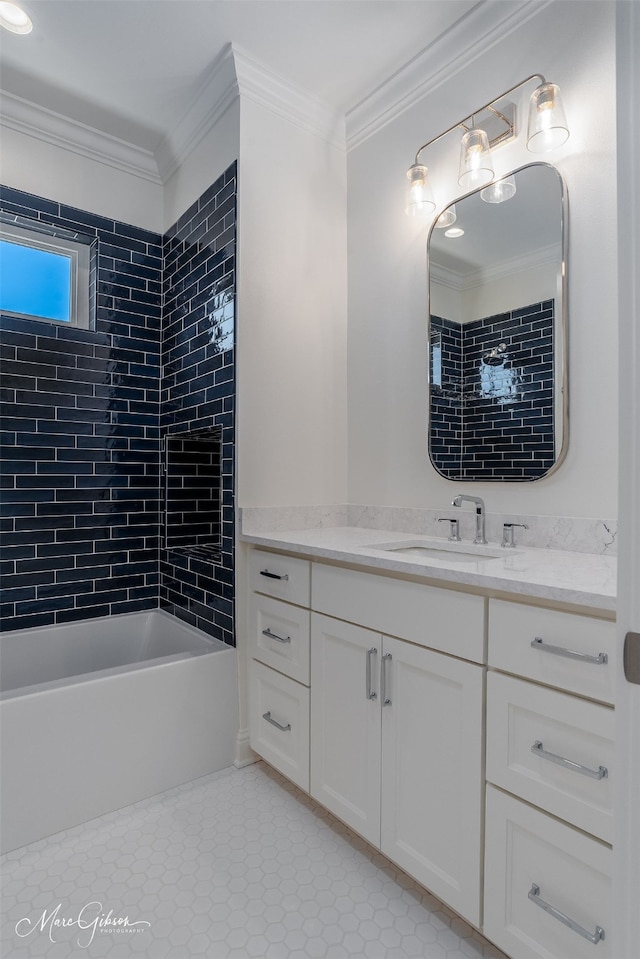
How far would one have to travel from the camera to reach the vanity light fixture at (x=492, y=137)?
160 cm

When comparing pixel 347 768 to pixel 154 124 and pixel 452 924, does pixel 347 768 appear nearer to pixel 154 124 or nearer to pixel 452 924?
pixel 452 924

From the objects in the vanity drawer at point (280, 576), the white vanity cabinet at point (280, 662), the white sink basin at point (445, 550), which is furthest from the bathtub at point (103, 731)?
the white sink basin at point (445, 550)

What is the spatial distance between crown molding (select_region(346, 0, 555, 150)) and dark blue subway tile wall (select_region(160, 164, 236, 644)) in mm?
676

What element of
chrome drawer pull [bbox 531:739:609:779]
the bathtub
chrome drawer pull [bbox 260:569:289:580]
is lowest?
the bathtub

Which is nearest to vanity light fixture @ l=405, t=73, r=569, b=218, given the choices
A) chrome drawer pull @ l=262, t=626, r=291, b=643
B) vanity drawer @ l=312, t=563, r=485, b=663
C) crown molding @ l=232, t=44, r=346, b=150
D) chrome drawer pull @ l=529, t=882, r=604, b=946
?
crown molding @ l=232, t=44, r=346, b=150

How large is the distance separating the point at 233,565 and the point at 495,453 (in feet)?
3.67

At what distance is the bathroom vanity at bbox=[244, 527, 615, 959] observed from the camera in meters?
1.05

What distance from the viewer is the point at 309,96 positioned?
7.61 feet

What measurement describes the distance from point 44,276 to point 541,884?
3.02 meters

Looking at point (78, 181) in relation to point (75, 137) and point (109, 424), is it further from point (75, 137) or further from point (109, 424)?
point (109, 424)

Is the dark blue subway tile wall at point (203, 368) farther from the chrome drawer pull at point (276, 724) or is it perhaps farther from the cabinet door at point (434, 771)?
the cabinet door at point (434, 771)

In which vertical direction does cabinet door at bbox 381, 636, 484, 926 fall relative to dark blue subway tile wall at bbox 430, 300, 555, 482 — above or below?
below

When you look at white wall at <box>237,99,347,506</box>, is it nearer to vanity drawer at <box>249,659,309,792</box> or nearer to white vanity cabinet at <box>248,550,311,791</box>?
white vanity cabinet at <box>248,550,311,791</box>

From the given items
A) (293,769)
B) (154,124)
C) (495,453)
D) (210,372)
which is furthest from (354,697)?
→ (154,124)
